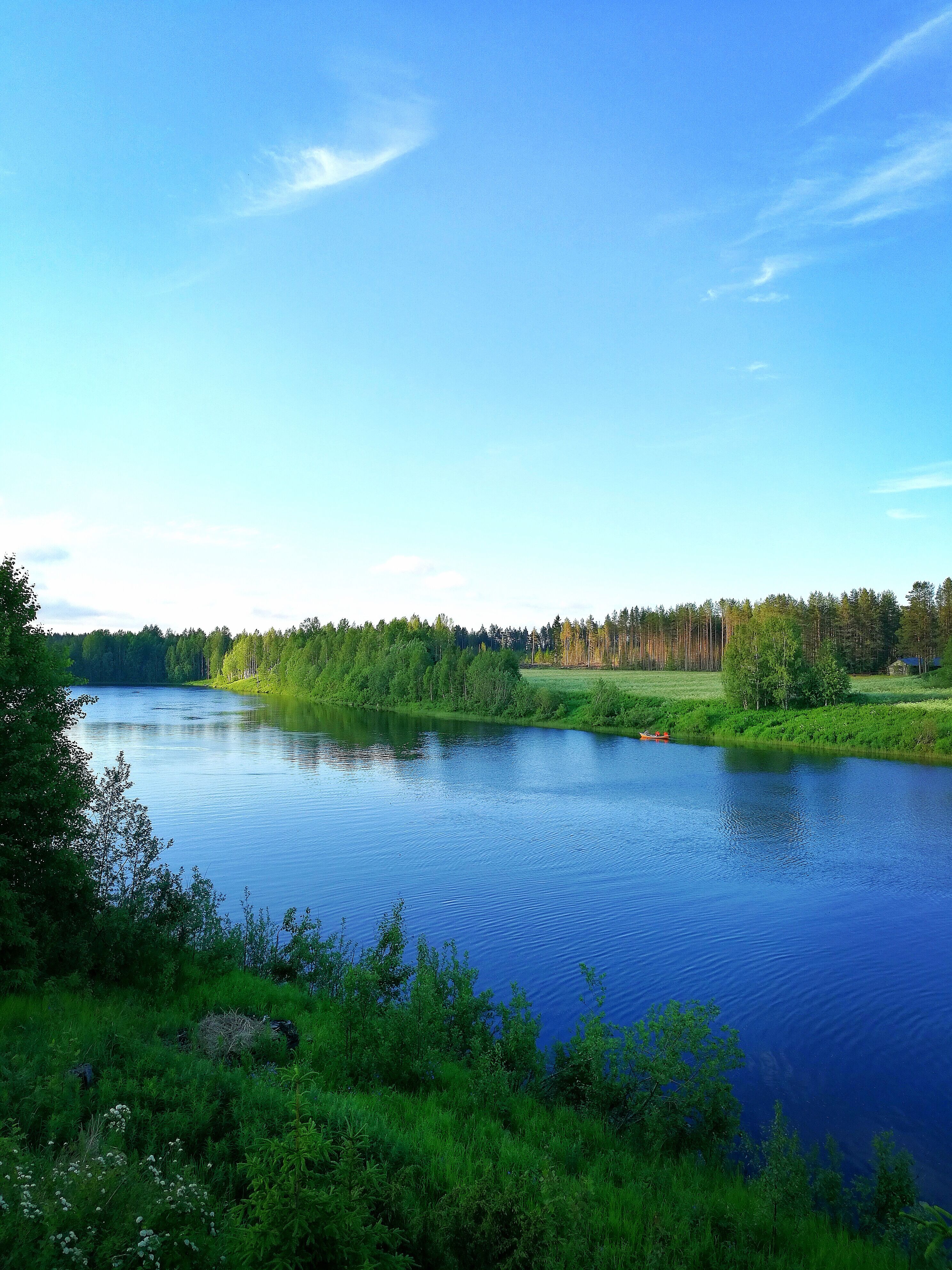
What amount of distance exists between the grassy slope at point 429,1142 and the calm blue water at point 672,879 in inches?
144

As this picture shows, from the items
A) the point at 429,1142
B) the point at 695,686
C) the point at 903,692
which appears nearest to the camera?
the point at 429,1142

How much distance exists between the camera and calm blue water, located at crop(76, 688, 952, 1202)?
1431cm

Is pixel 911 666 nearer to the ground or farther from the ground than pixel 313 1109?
farther from the ground

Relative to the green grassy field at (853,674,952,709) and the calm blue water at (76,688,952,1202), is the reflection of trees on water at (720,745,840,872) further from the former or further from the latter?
the green grassy field at (853,674,952,709)

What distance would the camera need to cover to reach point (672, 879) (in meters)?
26.5

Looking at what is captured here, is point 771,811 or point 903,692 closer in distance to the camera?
point 771,811

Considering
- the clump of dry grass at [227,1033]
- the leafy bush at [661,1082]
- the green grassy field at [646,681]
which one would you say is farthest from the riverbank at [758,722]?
the clump of dry grass at [227,1033]

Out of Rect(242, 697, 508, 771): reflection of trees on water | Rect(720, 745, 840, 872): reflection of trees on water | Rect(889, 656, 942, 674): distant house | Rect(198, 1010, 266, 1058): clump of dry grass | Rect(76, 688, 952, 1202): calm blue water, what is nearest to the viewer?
Rect(198, 1010, 266, 1058): clump of dry grass

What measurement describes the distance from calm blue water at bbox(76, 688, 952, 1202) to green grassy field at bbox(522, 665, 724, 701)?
1538 inches

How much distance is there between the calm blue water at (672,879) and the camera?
1431 cm

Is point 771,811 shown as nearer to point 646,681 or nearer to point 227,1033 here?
point 227,1033

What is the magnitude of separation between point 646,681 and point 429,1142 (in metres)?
114

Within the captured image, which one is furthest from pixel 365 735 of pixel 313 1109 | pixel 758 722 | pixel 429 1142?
pixel 313 1109

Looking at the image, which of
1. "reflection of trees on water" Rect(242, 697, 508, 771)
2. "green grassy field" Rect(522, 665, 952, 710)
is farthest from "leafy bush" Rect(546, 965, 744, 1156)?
"green grassy field" Rect(522, 665, 952, 710)
